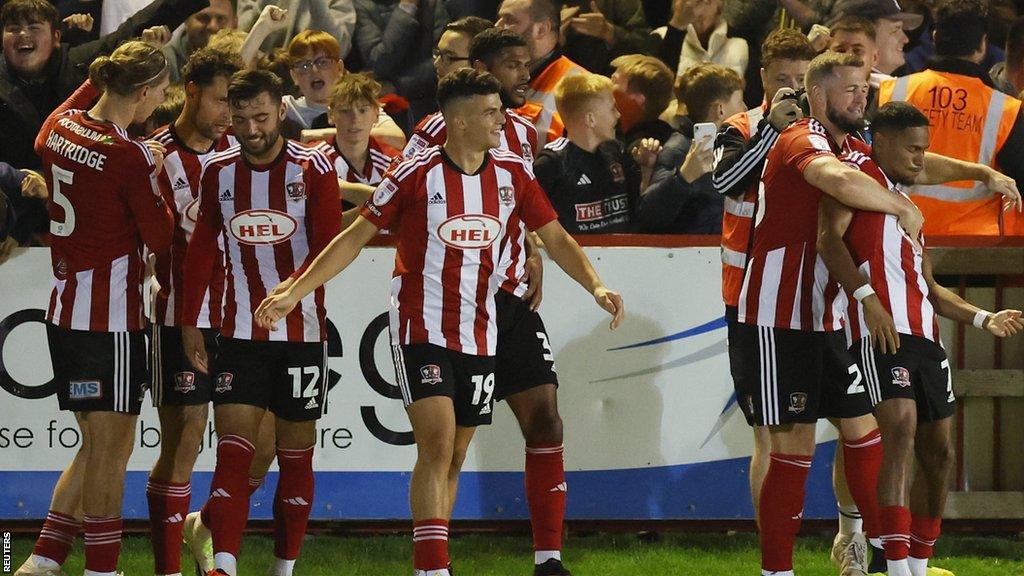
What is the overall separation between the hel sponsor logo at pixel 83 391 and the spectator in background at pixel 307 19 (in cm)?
382

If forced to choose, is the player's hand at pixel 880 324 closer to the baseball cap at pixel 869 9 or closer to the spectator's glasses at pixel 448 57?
the spectator's glasses at pixel 448 57

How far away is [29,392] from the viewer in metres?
7.39

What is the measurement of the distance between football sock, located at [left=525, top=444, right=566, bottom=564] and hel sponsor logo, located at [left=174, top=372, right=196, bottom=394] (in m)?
1.43

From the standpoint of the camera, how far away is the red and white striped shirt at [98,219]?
6129 mm

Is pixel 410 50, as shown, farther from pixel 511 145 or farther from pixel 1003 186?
pixel 1003 186

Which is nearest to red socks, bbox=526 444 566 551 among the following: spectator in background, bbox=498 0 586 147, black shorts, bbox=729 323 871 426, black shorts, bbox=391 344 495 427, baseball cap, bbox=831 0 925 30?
black shorts, bbox=391 344 495 427

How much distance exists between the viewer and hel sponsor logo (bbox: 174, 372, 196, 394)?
646cm

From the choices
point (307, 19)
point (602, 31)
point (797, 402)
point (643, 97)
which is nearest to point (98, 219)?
point (797, 402)

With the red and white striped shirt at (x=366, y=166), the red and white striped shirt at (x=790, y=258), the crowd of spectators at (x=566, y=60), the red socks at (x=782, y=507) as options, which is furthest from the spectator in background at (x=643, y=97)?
the red socks at (x=782, y=507)

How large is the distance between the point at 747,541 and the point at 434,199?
8.60ft

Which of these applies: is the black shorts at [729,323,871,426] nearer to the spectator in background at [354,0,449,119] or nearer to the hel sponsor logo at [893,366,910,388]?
the hel sponsor logo at [893,366,910,388]

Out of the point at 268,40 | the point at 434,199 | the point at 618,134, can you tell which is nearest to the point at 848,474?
the point at 434,199

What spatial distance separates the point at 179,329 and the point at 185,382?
0.73ft

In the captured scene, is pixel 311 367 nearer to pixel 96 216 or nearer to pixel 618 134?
pixel 96 216
